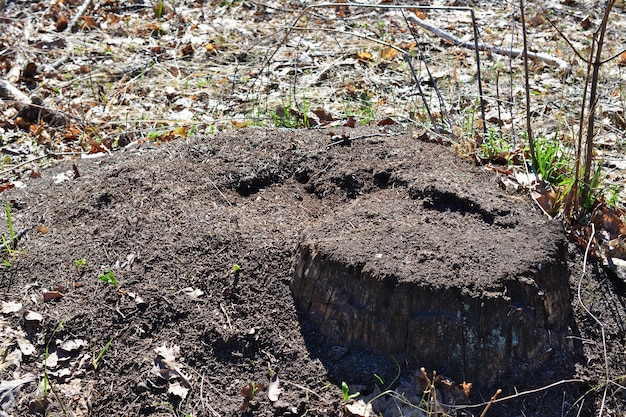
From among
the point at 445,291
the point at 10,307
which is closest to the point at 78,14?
the point at 10,307

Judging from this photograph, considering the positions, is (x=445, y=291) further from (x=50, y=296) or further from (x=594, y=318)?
(x=50, y=296)

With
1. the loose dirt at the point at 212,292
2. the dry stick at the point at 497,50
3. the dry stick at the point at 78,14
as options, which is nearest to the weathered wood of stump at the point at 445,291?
the loose dirt at the point at 212,292

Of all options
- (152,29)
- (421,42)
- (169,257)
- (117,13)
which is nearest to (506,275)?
(169,257)

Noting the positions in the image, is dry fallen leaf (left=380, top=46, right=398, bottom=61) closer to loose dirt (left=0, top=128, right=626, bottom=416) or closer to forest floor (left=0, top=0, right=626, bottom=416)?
forest floor (left=0, top=0, right=626, bottom=416)

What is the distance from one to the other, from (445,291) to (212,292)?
1165mm

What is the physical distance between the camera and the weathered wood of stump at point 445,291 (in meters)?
2.82

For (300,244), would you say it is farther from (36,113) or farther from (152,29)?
(152,29)

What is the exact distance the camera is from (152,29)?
7.70 metres

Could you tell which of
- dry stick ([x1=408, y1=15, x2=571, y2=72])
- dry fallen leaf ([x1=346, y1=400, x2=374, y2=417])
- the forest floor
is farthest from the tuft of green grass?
dry stick ([x1=408, y1=15, x2=571, y2=72])

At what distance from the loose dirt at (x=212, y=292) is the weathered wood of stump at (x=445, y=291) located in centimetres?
8

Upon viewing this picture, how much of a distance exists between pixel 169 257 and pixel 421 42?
4.46 meters

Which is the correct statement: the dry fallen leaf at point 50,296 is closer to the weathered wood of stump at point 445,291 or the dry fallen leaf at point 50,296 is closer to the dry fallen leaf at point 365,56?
the weathered wood of stump at point 445,291

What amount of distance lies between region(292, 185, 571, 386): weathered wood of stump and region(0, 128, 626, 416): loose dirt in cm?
8

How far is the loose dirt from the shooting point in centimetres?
297
